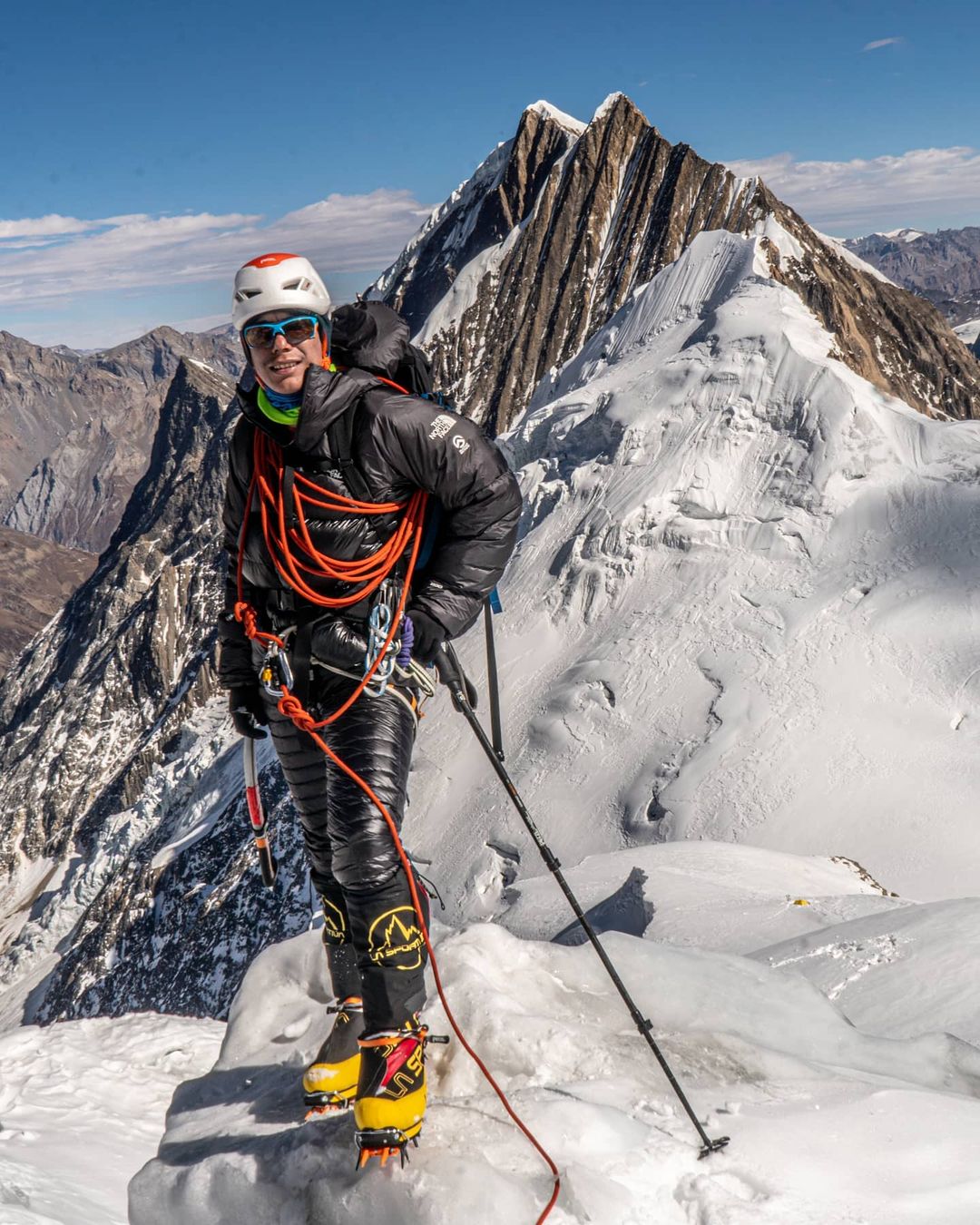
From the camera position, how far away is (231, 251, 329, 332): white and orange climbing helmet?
5.16 m

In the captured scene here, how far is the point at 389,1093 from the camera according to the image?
175 inches

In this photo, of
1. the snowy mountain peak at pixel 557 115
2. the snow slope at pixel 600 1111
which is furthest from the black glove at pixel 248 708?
the snowy mountain peak at pixel 557 115

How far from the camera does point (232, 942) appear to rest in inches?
2516

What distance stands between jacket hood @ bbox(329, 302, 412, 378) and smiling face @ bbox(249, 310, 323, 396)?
349 millimetres

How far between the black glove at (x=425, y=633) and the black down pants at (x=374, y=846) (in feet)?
1.01

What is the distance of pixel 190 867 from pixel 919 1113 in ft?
317

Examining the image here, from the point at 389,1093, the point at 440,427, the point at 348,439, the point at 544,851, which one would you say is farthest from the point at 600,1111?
the point at 348,439

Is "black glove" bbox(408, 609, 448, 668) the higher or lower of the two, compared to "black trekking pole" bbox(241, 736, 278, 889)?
higher

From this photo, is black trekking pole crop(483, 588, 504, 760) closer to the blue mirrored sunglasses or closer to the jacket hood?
the jacket hood

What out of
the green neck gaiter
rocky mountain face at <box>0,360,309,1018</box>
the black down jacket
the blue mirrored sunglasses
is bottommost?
rocky mountain face at <box>0,360,309,1018</box>

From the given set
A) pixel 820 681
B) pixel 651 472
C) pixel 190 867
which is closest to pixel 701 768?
pixel 820 681

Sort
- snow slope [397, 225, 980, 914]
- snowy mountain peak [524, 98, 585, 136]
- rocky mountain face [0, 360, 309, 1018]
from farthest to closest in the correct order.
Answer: snowy mountain peak [524, 98, 585, 136] < rocky mountain face [0, 360, 309, 1018] < snow slope [397, 225, 980, 914]

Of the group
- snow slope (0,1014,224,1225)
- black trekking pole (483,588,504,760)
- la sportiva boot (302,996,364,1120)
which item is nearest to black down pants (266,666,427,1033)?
la sportiva boot (302,996,364,1120)

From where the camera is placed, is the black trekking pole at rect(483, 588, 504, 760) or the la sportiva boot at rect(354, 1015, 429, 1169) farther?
the black trekking pole at rect(483, 588, 504, 760)
